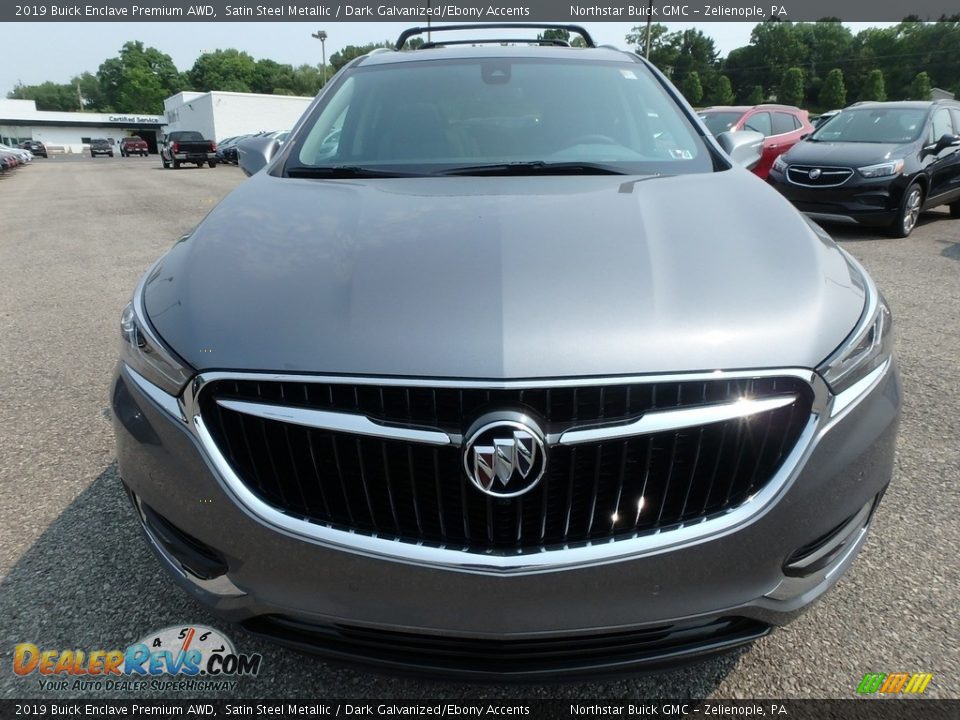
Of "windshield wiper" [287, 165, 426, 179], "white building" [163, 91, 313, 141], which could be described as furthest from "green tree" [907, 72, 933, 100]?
"windshield wiper" [287, 165, 426, 179]

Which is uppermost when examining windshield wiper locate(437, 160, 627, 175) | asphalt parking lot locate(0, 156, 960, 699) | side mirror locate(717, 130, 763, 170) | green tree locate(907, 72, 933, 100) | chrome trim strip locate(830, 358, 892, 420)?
green tree locate(907, 72, 933, 100)

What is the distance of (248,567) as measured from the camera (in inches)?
57.6

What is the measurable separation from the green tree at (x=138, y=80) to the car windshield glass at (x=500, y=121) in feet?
393

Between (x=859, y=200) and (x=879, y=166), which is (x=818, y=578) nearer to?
(x=859, y=200)

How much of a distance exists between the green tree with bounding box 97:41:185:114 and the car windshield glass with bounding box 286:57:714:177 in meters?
120

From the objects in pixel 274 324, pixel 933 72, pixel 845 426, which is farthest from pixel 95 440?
pixel 933 72

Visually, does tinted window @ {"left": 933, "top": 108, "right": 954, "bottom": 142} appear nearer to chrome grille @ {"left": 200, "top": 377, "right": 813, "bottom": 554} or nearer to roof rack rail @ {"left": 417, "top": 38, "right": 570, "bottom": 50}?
roof rack rail @ {"left": 417, "top": 38, "right": 570, "bottom": 50}

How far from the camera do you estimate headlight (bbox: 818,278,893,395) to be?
1467 mm

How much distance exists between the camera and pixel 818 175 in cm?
857

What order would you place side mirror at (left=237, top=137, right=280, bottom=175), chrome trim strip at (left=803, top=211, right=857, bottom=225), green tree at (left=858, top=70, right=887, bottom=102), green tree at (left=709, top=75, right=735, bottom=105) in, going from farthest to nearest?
green tree at (left=709, top=75, right=735, bottom=105) → green tree at (left=858, top=70, right=887, bottom=102) → chrome trim strip at (left=803, top=211, right=857, bottom=225) → side mirror at (left=237, top=137, right=280, bottom=175)

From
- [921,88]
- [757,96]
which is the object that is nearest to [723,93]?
[757,96]

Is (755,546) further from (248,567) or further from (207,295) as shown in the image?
(207,295)

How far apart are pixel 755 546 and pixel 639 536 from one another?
231 mm

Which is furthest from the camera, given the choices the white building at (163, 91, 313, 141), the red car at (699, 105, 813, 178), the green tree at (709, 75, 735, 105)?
the green tree at (709, 75, 735, 105)
